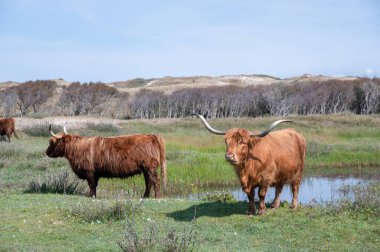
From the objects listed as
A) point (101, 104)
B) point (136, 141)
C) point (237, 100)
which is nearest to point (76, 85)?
point (101, 104)

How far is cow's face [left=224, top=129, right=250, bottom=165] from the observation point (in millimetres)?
8211

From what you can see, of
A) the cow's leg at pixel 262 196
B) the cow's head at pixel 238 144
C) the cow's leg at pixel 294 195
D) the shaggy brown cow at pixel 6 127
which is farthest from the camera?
the shaggy brown cow at pixel 6 127

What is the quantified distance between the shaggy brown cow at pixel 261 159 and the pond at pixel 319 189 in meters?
4.89

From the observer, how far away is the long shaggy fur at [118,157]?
12.0m

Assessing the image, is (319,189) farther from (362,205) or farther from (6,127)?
(6,127)

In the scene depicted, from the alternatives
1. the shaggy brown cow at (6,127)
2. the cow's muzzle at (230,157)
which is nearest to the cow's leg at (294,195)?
the cow's muzzle at (230,157)

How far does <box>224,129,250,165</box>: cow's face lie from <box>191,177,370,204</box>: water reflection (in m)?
5.89

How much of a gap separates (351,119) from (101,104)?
93.0 ft

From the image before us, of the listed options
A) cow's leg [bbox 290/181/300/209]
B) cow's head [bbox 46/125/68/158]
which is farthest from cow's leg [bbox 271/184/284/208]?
cow's head [bbox 46/125/68/158]

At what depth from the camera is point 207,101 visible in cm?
5903

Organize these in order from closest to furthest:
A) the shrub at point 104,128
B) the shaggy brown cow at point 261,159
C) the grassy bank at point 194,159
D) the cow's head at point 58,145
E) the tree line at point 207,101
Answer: the shaggy brown cow at point 261,159
the cow's head at point 58,145
the grassy bank at point 194,159
the shrub at point 104,128
the tree line at point 207,101

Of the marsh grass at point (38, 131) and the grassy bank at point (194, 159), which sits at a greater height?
the marsh grass at point (38, 131)

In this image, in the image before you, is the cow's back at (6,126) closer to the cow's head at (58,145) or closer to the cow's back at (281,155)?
the cow's head at (58,145)

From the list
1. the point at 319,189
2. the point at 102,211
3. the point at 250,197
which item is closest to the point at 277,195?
the point at 250,197
